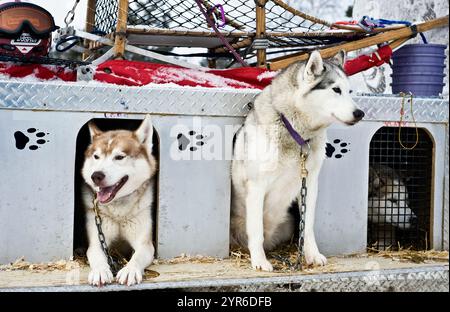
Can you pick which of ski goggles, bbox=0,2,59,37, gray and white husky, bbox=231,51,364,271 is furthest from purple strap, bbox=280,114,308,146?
ski goggles, bbox=0,2,59,37

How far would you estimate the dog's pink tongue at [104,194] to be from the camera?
3055 millimetres

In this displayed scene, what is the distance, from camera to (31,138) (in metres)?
2.95

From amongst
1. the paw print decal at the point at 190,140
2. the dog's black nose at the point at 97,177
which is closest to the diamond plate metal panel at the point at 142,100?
the paw print decal at the point at 190,140

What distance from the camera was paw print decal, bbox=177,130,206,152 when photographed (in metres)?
3.21

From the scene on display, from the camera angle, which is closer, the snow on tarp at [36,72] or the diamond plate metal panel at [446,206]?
the snow on tarp at [36,72]

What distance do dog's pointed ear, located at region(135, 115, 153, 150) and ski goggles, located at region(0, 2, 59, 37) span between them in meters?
0.71

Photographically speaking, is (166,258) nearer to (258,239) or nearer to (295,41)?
(258,239)

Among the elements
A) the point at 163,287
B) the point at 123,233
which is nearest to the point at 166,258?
the point at 123,233

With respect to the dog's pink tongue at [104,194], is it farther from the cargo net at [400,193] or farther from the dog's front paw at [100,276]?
the cargo net at [400,193]

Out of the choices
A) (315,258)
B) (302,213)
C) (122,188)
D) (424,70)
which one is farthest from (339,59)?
(122,188)

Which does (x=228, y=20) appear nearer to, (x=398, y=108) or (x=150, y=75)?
(x=150, y=75)

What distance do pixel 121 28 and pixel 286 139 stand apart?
4.01 feet

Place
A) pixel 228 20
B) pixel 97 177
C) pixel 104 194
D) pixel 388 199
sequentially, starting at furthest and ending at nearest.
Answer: pixel 228 20 < pixel 388 199 < pixel 104 194 < pixel 97 177

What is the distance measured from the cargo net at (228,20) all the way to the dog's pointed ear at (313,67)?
988 mm
